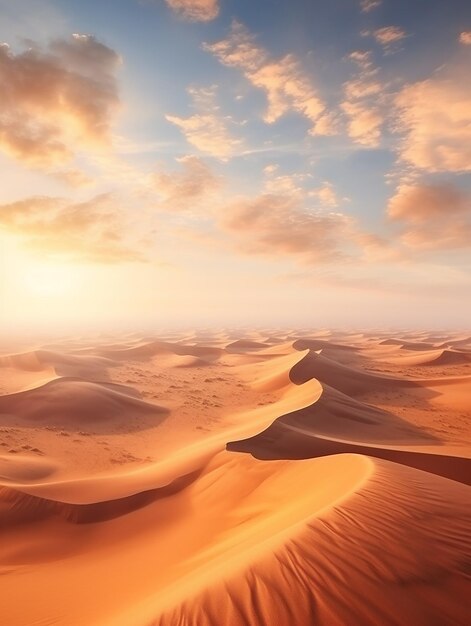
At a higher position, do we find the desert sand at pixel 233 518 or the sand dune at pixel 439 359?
the desert sand at pixel 233 518

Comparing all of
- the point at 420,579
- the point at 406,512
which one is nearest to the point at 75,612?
the point at 420,579

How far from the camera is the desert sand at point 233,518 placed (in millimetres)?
3631

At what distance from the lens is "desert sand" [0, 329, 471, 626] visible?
143 inches

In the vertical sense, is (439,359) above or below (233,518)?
below

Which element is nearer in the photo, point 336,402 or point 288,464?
point 288,464

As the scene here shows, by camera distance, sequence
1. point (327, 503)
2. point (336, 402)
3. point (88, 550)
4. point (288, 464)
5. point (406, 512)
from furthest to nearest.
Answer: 1. point (336, 402)
2. point (288, 464)
3. point (88, 550)
4. point (327, 503)
5. point (406, 512)

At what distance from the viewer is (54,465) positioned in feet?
36.6

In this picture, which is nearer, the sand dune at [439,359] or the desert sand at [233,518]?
the desert sand at [233,518]

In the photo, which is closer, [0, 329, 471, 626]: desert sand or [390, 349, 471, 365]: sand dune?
[0, 329, 471, 626]: desert sand

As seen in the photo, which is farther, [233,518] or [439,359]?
[439,359]

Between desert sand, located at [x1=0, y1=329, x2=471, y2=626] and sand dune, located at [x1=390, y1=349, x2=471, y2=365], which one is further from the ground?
desert sand, located at [x1=0, y1=329, x2=471, y2=626]

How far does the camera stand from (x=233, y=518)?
7051 mm

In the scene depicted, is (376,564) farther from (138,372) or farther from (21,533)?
(138,372)

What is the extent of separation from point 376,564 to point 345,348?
50.4 metres
